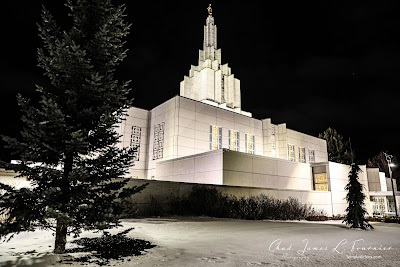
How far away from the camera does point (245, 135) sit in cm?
3522

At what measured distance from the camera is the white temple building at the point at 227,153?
24672 millimetres

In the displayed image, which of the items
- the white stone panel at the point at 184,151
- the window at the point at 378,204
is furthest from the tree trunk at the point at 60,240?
the window at the point at 378,204

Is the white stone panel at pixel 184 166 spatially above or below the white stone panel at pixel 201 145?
below

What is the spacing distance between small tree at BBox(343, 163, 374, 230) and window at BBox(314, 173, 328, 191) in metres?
18.5

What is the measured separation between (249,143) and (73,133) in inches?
1227

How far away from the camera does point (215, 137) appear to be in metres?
32.3

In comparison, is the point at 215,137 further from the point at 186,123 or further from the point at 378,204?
the point at 378,204

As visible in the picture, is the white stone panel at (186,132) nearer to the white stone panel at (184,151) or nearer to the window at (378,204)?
the white stone panel at (184,151)

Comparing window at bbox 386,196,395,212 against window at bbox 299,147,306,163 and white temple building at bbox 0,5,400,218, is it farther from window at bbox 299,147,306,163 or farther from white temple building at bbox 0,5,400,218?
window at bbox 299,147,306,163

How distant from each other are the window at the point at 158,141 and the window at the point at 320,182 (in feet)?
60.0

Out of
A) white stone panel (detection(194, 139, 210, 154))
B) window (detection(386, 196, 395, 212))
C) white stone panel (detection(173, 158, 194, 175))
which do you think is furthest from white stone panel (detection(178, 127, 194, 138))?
window (detection(386, 196, 395, 212))

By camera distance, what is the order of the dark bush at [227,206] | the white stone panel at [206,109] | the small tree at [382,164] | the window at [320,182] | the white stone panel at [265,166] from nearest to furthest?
the dark bush at [227,206], the white stone panel at [265,166], the window at [320,182], the white stone panel at [206,109], the small tree at [382,164]

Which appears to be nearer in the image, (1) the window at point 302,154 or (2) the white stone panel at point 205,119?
(2) the white stone panel at point 205,119

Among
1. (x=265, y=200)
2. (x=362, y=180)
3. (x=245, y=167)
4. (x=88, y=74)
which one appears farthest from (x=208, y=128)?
(x=88, y=74)
